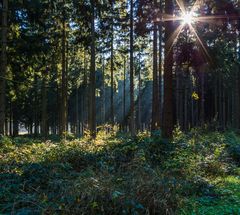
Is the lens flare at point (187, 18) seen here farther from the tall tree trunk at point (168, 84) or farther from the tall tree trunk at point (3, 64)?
the tall tree trunk at point (3, 64)

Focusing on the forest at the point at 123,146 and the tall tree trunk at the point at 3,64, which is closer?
the forest at the point at 123,146

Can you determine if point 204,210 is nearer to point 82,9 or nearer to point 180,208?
point 180,208

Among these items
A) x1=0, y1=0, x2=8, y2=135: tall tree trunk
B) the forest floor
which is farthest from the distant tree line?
the forest floor

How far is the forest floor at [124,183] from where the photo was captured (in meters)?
5.04

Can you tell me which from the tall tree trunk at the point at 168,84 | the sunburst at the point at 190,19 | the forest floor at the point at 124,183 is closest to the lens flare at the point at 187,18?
the sunburst at the point at 190,19

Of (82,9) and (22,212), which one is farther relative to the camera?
(82,9)

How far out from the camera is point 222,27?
42.8ft

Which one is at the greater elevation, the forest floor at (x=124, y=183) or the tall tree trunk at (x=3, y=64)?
the tall tree trunk at (x=3, y=64)

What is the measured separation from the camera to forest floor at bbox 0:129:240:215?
198 inches

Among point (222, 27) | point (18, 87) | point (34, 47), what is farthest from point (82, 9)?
point (222, 27)

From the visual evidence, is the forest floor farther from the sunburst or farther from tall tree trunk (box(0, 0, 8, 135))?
tall tree trunk (box(0, 0, 8, 135))

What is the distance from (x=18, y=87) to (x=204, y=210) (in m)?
16.0

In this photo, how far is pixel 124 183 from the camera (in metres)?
5.77

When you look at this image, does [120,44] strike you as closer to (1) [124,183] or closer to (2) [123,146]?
(2) [123,146]
